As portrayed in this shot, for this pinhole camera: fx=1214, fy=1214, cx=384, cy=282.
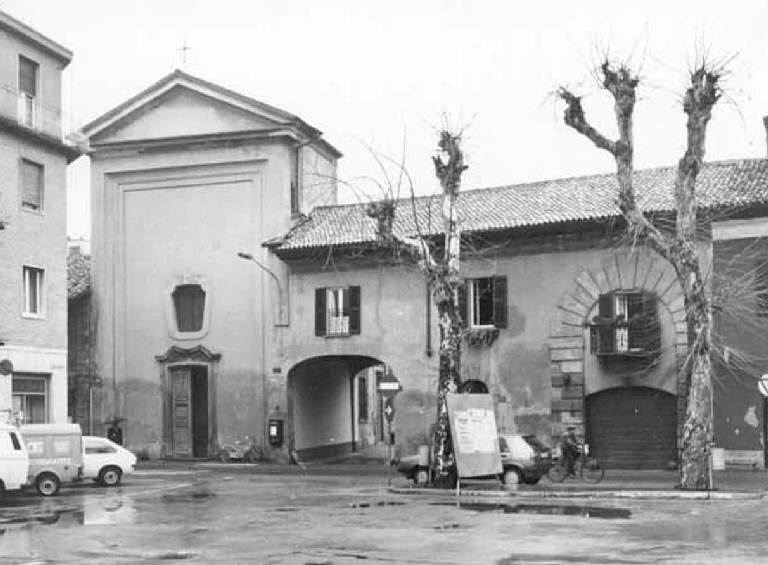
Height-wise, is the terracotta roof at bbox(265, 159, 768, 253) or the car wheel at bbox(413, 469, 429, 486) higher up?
the terracotta roof at bbox(265, 159, 768, 253)

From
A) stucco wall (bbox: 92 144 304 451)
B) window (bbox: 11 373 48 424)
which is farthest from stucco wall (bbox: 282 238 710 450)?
window (bbox: 11 373 48 424)

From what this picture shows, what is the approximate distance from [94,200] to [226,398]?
9.34 metres

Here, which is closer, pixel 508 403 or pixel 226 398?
pixel 508 403

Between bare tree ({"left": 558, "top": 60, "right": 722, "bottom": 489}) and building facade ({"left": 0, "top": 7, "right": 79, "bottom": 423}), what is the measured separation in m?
16.3

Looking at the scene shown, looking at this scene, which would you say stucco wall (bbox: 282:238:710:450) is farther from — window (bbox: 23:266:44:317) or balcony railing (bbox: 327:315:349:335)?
window (bbox: 23:266:44:317)

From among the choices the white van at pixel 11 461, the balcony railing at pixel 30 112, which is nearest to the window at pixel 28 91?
the balcony railing at pixel 30 112

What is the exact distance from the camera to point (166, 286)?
145 ft

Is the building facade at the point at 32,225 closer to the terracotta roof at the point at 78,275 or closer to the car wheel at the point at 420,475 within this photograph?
the terracotta roof at the point at 78,275

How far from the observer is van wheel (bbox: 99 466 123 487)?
31.0 m

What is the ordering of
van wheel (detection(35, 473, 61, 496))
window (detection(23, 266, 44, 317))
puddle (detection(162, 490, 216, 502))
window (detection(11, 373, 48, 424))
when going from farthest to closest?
window (detection(23, 266, 44, 317)) → window (detection(11, 373, 48, 424)) → van wheel (detection(35, 473, 61, 496)) → puddle (detection(162, 490, 216, 502))

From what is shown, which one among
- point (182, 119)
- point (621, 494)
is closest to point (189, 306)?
point (182, 119)

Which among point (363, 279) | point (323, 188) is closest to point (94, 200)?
point (323, 188)

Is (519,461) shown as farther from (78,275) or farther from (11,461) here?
(78,275)

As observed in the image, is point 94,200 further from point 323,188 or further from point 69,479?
point 69,479
